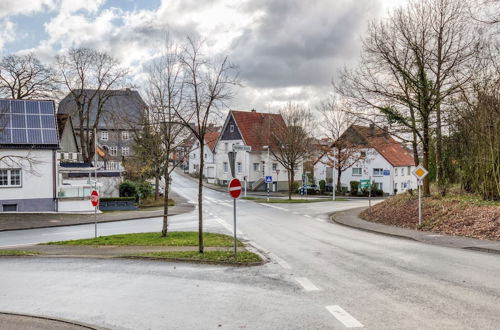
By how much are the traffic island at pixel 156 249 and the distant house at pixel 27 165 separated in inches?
618

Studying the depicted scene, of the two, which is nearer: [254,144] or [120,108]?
[120,108]

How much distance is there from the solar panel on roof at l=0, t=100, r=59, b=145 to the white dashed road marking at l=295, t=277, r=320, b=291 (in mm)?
27896

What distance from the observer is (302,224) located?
24.5 meters

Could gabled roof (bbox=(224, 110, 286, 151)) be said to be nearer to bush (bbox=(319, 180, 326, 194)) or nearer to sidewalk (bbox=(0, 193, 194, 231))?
bush (bbox=(319, 180, 326, 194))

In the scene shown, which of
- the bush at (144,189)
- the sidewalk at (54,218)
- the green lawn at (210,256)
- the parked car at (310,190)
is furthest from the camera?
the parked car at (310,190)

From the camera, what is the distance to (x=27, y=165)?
110ft

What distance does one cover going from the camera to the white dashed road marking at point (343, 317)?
7.17 metres

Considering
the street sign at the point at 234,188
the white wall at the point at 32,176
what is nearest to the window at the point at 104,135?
the white wall at the point at 32,176

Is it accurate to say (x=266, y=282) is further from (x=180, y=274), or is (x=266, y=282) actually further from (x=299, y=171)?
(x=299, y=171)

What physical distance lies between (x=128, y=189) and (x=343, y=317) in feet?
126

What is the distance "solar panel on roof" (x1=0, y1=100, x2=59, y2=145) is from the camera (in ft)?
109

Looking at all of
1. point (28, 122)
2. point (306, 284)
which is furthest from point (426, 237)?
point (28, 122)

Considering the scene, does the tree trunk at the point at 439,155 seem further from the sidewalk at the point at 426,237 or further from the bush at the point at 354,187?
the bush at the point at 354,187

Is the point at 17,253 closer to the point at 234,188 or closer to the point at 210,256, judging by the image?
the point at 210,256
